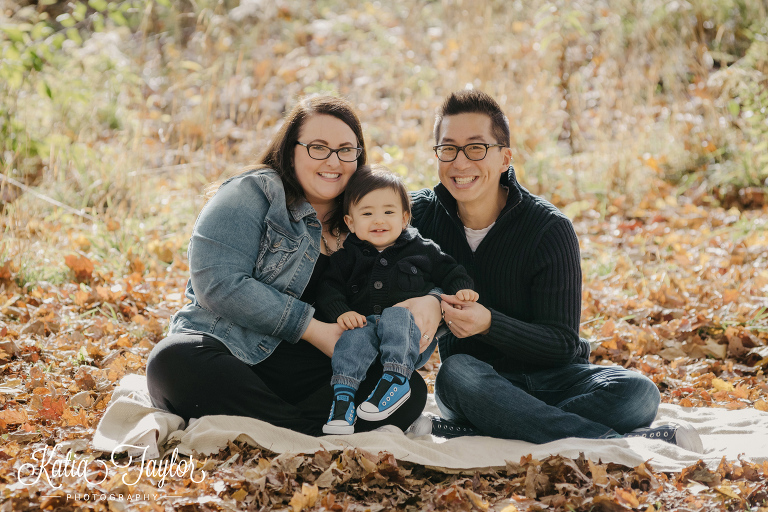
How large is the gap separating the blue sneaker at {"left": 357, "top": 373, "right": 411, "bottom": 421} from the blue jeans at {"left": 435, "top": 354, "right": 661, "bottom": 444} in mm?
301

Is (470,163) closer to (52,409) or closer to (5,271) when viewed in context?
(52,409)

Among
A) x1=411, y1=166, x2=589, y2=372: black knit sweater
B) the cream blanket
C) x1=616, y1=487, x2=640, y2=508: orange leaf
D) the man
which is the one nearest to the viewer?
x1=616, y1=487, x2=640, y2=508: orange leaf

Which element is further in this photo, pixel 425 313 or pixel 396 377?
pixel 425 313

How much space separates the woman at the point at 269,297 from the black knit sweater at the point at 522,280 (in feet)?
1.38

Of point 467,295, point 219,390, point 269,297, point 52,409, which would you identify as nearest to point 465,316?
point 467,295

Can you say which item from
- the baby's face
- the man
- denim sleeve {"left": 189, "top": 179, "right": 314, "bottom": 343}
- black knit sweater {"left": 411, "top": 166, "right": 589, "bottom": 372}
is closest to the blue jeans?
the man

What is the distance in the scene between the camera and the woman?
2.73 meters

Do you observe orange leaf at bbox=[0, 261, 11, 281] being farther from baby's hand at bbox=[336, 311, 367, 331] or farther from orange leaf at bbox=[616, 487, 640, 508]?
orange leaf at bbox=[616, 487, 640, 508]

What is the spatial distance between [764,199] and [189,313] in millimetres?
5005

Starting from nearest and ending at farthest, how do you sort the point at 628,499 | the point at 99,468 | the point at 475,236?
the point at 628,499
the point at 99,468
the point at 475,236

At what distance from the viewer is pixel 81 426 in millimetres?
2836

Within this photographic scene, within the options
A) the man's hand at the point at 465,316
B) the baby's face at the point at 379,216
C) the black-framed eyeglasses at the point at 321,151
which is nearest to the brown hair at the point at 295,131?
the black-framed eyeglasses at the point at 321,151

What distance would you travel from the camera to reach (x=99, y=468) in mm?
2477

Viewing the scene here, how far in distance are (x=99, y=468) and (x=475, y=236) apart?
180 cm
